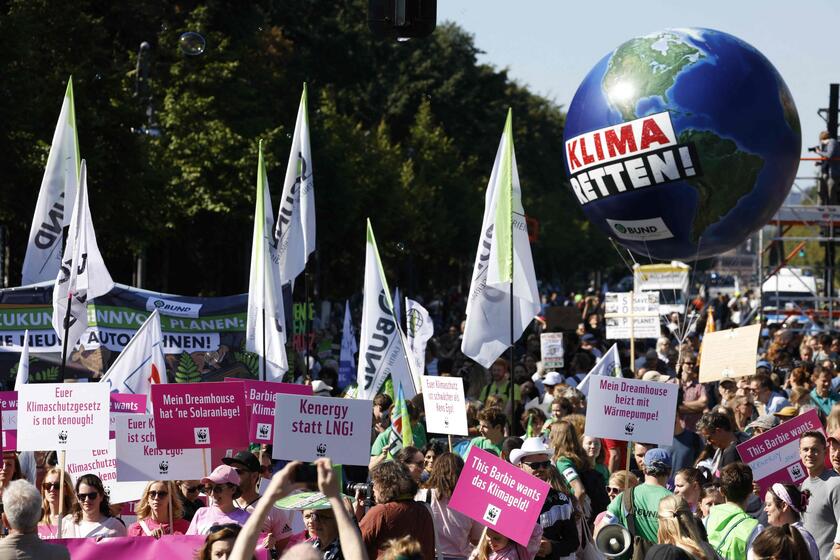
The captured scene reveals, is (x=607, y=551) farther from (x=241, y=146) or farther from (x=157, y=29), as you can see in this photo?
(x=157, y=29)

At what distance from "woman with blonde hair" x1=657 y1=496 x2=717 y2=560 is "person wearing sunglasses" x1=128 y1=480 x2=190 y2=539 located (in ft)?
9.73

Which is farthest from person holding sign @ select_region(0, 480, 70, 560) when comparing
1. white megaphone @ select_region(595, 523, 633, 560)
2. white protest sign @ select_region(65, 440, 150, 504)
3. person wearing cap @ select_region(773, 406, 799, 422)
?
person wearing cap @ select_region(773, 406, 799, 422)

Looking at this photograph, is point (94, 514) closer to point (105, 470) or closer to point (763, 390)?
point (105, 470)

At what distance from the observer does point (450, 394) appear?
11.2 metres

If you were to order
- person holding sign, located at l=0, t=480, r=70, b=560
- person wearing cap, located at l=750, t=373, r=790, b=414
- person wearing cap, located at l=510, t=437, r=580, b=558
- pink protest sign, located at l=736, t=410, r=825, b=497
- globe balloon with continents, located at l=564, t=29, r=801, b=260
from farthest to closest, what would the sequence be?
globe balloon with continents, located at l=564, t=29, r=801, b=260, person wearing cap, located at l=750, t=373, r=790, b=414, pink protest sign, located at l=736, t=410, r=825, b=497, person wearing cap, located at l=510, t=437, r=580, b=558, person holding sign, located at l=0, t=480, r=70, b=560

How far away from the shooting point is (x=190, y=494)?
959 cm

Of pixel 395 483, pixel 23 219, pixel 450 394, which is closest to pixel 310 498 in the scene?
pixel 395 483

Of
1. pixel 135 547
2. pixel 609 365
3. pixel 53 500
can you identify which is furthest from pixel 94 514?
pixel 609 365

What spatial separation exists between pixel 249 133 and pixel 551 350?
19089 mm

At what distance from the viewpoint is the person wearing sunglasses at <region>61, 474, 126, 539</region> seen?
807cm

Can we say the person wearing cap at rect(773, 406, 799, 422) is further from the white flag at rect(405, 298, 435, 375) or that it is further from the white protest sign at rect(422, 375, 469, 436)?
the white flag at rect(405, 298, 435, 375)

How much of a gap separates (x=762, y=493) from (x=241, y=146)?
2586 centimetres

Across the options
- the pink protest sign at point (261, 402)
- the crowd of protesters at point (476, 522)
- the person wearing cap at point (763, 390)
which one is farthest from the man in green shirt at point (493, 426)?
the person wearing cap at point (763, 390)

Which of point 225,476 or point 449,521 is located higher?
point 225,476
